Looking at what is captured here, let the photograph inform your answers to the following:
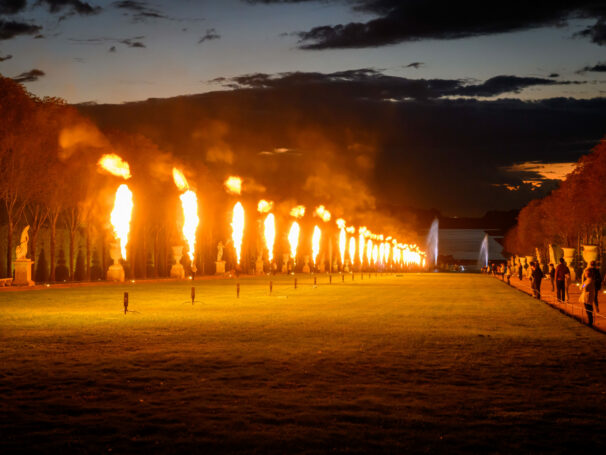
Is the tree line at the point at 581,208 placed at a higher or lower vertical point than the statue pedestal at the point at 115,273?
higher

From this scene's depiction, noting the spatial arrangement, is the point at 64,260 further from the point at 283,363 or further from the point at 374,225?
the point at 374,225

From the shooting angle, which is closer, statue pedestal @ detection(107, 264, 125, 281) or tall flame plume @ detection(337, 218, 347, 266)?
statue pedestal @ detection(107, 264, 125, 281)

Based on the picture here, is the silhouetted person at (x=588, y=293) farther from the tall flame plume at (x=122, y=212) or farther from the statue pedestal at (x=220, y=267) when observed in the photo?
the statue pedestal at (x=220, y=267)

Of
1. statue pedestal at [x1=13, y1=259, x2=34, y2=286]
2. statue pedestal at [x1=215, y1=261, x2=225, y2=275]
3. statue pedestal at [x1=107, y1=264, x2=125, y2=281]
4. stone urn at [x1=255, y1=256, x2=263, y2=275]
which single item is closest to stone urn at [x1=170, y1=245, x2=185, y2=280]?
statue pedestal at [x1=107, y1=264, x2=125, y2=281]

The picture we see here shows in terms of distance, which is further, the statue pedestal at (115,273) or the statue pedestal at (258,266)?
the statue pedestal at (258,266)

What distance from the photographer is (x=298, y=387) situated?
13.2m

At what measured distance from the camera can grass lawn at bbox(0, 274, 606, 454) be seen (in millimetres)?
9523

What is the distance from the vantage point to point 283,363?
16.2 m

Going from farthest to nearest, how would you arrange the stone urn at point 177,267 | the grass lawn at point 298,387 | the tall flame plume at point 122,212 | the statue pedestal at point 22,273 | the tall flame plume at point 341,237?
the tall flame plume at point 341,237, the stone urn at point 177,267, the tall flame plume at point 122,212, the statue pedestal at point 22,273, the grass lawn at point 298,387

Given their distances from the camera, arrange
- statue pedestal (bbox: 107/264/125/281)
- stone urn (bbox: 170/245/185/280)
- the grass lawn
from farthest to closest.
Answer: stone urn (bbox: 170/245/185/280) < statue pedestal (bbox: 107/264/125/281) < the grass lawn

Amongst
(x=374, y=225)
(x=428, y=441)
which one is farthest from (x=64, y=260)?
(x=374, y=225)

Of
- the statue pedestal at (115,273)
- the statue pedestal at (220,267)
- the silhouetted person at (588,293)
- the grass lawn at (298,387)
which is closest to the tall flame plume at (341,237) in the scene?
the statue pedestal at (220,267)

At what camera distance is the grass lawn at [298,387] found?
9523mm

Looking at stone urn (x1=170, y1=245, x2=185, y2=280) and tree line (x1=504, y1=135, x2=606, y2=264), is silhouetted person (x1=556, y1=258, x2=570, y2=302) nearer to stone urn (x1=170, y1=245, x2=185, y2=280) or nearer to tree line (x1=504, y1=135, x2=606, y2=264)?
tree line (x1=504, y1=135, x2=606, y2=264)
